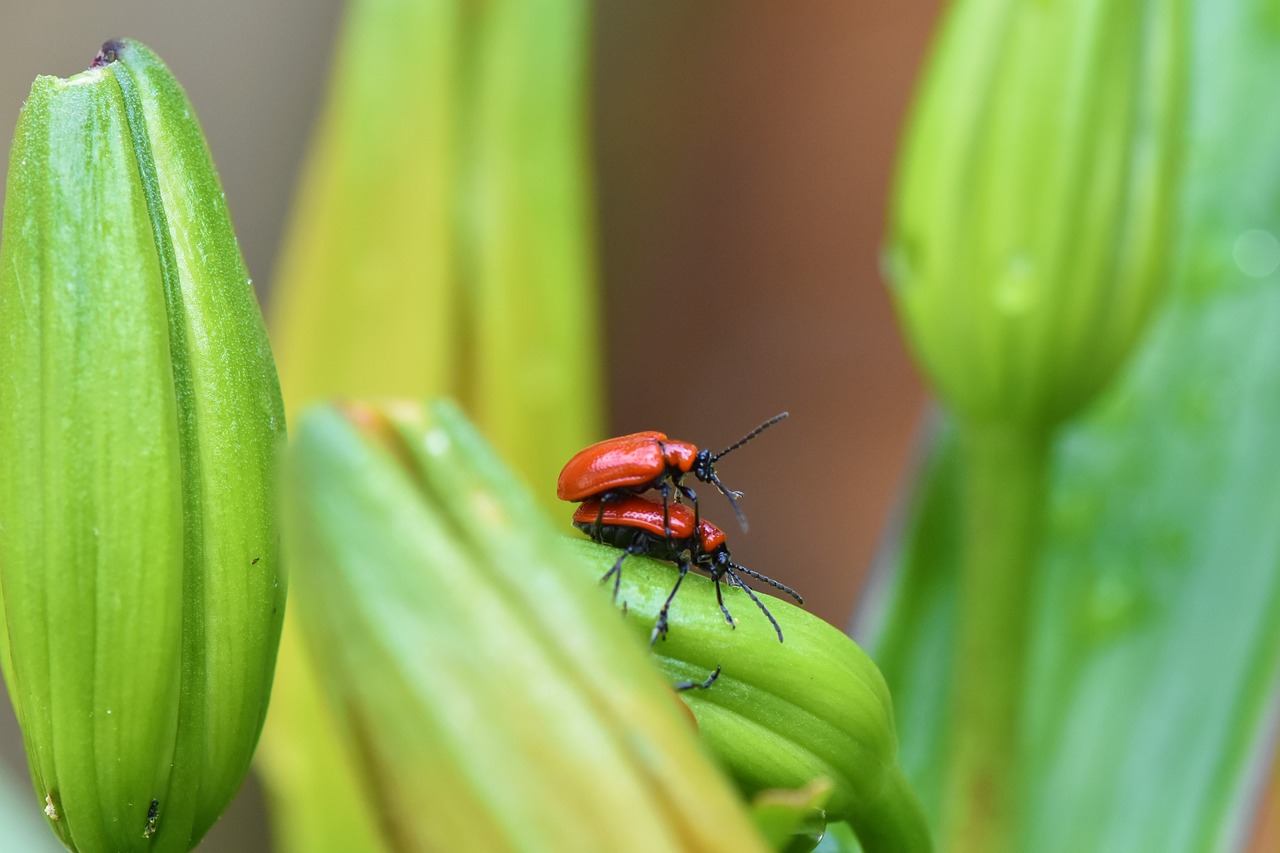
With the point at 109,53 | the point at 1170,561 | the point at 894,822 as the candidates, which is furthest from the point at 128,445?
the point at 1170,561

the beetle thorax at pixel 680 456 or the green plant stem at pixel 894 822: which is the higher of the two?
the beetle thorax at pixel 680 456

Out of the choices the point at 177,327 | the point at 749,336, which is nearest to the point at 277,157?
the point at 749,336

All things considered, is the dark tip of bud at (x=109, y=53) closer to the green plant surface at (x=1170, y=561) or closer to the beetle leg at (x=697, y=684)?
the beetle leg at (x=697, y=684)

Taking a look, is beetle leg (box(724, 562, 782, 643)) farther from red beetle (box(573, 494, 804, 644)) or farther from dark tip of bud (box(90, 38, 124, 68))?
dark tip of bud (box(90, 38, 124, 68))

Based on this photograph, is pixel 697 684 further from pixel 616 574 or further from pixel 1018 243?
pixel 1018 243

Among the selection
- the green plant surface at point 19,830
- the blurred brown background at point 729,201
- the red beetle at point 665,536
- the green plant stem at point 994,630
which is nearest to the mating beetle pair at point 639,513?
the red beetle at point 665,536

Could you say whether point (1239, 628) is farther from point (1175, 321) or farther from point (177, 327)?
point (177, 327)
